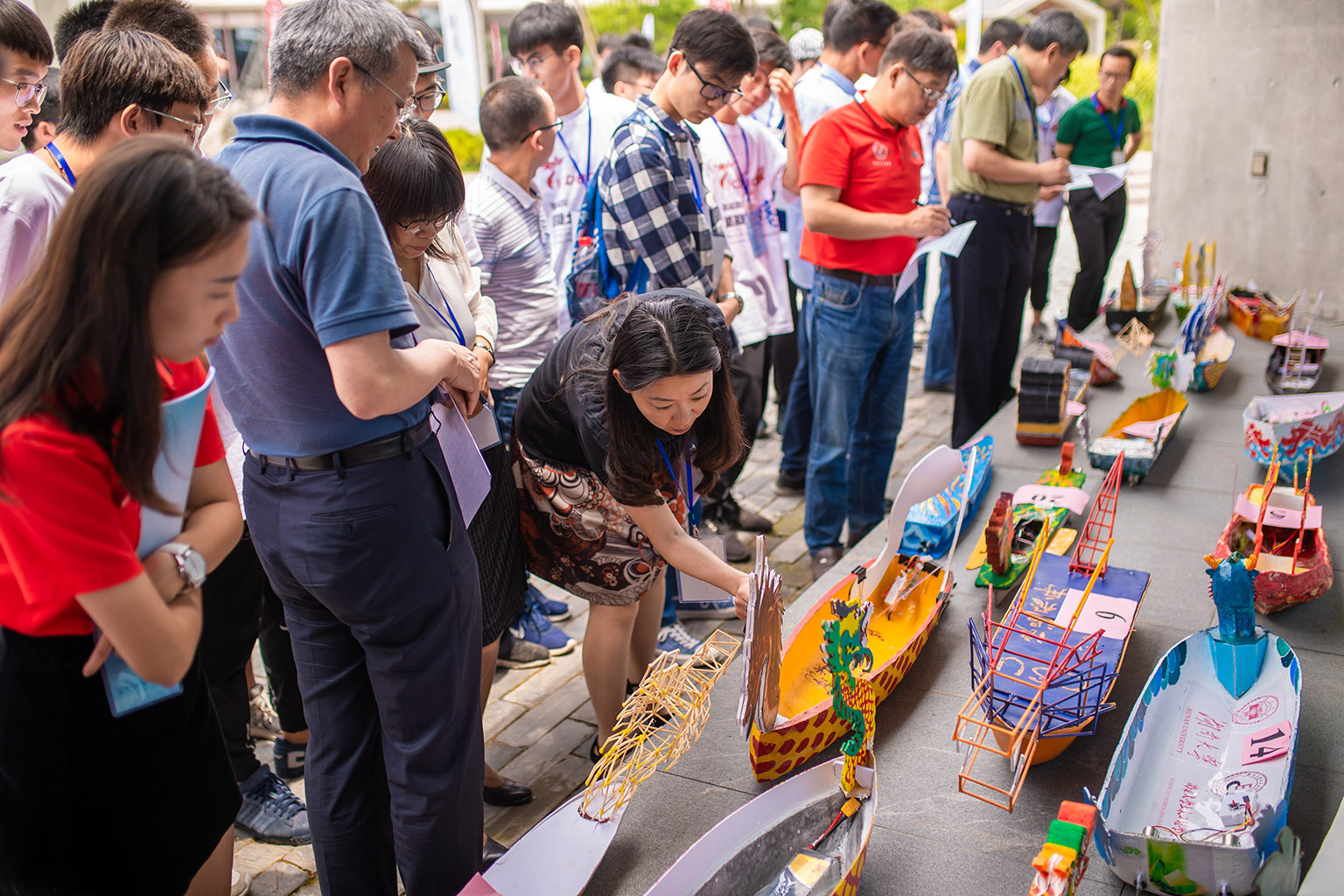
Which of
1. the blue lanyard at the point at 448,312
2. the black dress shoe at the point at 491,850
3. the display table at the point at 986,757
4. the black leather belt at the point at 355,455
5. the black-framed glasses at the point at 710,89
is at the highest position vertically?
the black-framed glasses at the point at 710,89

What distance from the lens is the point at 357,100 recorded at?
1551 millimetres

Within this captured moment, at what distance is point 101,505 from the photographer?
114 centimetres

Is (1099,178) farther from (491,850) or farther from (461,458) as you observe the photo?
(491,850)

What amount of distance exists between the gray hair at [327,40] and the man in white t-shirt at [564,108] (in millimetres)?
2361

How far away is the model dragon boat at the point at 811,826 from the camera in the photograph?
1.68 meters

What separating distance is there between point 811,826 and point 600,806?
0.41 metres

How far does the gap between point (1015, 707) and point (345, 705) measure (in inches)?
51.6

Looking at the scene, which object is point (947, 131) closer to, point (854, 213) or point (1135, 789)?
point (854, 213)

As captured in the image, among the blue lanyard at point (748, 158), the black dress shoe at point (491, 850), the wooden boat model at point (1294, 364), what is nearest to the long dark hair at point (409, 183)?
the black dress shoe at point (491, 850)

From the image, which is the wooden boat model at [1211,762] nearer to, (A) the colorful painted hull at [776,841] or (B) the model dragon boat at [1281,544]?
(B) the model dragon boat at [1281,544]

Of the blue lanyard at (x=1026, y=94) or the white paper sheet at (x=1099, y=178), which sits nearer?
the blue lanyard at (x=1026, y=94)

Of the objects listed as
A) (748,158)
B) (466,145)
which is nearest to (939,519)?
(748,158)

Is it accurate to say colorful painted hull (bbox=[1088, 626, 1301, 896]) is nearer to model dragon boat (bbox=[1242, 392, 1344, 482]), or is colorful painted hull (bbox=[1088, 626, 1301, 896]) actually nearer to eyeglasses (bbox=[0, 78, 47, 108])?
model dragon boat (bbox=[1242, 392, 1344, 482])

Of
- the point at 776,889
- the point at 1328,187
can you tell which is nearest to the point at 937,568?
the point at 776,889
